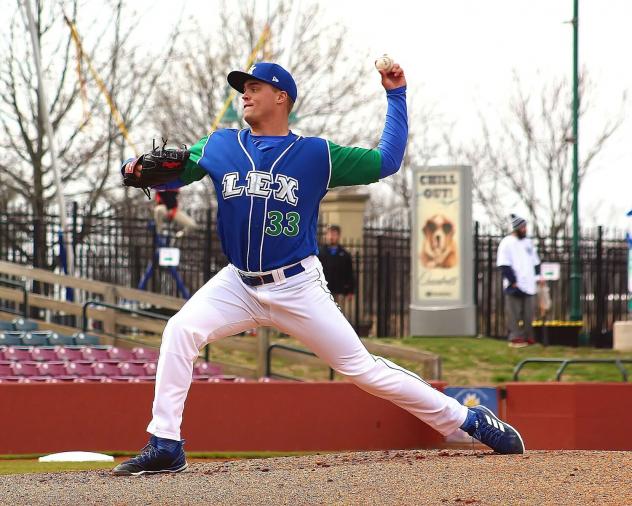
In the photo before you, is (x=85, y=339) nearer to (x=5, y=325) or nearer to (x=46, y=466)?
(x=5, y=325)

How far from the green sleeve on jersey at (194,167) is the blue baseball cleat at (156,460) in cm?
145

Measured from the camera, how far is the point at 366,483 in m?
7.30

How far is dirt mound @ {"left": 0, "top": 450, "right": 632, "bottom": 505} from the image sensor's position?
686cm

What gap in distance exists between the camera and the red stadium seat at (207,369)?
15.9 meters

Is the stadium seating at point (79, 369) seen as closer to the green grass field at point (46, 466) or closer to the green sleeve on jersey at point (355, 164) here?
the green grass field at point (46, 466)

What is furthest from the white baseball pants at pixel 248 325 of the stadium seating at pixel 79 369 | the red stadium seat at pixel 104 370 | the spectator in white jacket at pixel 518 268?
the spectator in white jacket at pixel 518 268

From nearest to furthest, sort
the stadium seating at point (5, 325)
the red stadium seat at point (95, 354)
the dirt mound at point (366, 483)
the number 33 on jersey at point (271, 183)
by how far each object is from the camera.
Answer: the dirt mound at point (366, 483) → the number 33 on jersey at point (271, 183) → the red stadium seat at point (95, 354) → the stadium seating at point (5, 325)

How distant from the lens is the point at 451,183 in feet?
69.9

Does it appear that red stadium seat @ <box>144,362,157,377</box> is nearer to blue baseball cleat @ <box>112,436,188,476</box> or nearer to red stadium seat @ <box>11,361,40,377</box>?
red stadium seat @ <box>11,361,40,377</box>

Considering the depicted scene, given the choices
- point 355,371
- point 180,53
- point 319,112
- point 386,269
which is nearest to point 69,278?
point 386,269

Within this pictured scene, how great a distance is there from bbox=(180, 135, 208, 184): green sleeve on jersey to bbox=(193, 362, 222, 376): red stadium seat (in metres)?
8.17

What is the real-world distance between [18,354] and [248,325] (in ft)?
26.3

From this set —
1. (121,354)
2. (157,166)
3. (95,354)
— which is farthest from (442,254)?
(157,166)

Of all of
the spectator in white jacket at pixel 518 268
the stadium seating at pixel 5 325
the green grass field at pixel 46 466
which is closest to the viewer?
the green grass field at pixel 46 466
